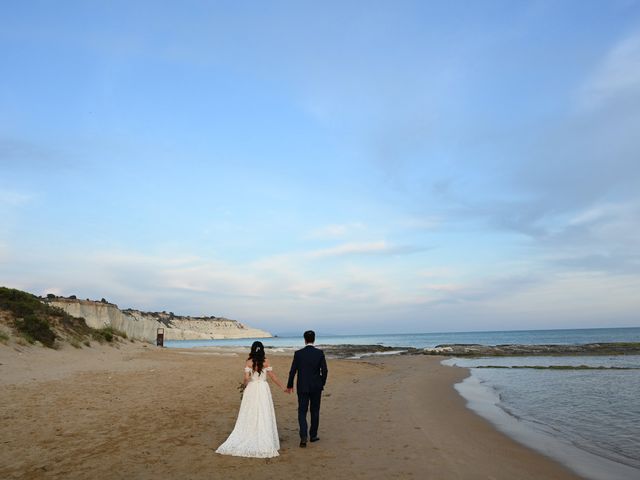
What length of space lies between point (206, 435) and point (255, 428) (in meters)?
1.86

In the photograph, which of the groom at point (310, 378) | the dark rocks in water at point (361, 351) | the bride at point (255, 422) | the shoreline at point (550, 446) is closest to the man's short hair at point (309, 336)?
the groom at point (310, 378)

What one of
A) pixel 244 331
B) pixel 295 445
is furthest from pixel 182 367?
pixel 244 331

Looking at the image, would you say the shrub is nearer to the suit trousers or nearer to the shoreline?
the suit trousers

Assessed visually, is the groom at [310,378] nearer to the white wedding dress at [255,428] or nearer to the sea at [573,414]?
the white wedding dress at [255,428]

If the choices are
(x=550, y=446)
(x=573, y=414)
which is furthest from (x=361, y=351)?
(x=550, y=446)

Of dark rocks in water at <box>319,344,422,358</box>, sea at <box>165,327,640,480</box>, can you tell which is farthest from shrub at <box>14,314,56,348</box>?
dark rocks in water at <box>319,344,422,358</box>

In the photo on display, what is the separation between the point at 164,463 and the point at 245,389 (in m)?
1.72

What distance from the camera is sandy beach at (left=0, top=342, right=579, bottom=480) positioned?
7059 millimetres

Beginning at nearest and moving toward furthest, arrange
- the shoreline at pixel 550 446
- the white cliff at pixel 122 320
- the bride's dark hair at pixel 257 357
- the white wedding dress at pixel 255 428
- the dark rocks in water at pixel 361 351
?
the white wedding dress at pixel 255 428 < the shoreline at pixel 550 446 < the bride's dark hair at pixel 257 357 < the white cliff at pixel 122 320 < the dark rocks in water at pixel 361 351

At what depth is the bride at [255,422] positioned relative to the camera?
25.5 feet

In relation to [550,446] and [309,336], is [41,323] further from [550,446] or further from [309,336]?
[550,446]

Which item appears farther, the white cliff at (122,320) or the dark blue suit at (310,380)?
the white cliff at (122,320)

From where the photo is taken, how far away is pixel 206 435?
30.4 ft

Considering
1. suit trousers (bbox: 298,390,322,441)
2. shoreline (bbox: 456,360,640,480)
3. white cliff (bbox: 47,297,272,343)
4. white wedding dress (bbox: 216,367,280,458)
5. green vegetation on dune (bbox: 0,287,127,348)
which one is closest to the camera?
white wedding dress (bbox: 216,367,280,458)
